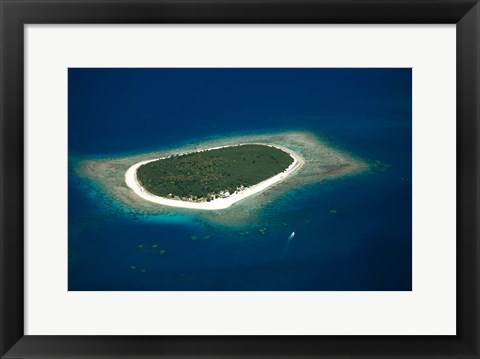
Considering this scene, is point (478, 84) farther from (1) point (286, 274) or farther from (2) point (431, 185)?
(1) point (286, 274)

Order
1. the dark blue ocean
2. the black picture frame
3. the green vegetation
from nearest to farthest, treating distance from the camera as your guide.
Answer: the black picture frame
the dark blue ocean
the green vegetation

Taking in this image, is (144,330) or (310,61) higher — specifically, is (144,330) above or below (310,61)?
below

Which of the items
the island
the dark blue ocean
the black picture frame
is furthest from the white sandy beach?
the black picture frame

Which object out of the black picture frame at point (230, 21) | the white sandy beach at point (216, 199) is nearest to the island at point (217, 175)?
the white sandy beach at point (216, 199)

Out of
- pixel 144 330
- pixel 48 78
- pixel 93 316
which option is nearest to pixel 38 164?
pixel 48 78

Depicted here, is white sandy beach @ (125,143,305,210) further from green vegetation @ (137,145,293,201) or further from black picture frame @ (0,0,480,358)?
black picture frame @ (0,0,480,358)

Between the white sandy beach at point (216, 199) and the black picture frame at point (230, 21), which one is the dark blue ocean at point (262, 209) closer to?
the white sandy beach at point (216, 199)
